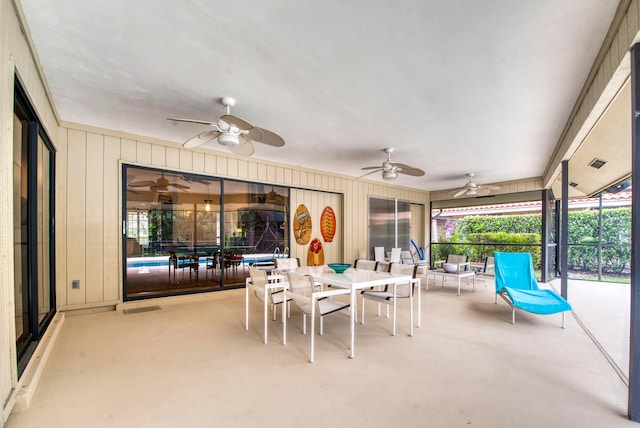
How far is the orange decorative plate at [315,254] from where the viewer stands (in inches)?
273

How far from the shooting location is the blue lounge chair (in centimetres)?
406

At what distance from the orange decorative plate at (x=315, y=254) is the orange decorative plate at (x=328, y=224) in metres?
0.26

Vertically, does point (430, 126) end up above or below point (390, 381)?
above

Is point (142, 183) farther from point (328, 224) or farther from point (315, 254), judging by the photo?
point (328, 224)

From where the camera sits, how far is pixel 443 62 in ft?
8.43

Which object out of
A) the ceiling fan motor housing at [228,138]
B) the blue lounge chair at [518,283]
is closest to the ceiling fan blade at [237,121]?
the ceiling fan motor housing at [228,138]

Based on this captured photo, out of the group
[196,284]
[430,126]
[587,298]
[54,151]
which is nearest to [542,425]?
[430,126]

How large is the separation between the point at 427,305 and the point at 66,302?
211 inches

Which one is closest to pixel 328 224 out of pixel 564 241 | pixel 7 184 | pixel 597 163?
pixel 564 241

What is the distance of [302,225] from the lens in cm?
679

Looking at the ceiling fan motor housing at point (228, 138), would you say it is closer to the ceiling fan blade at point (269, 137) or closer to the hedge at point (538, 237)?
the ceiling fan blade at point (269, 137)

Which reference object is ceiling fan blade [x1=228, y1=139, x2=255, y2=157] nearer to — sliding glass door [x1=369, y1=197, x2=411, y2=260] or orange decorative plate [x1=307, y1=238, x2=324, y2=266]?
orange decorative plate [x1=307, y1=238, x2=324, y2=266]

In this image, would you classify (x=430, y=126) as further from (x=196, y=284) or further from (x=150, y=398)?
(x=196, y=284)

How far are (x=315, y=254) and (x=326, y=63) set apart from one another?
16.4ft
